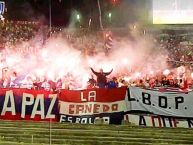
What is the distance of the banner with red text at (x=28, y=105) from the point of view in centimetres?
1163

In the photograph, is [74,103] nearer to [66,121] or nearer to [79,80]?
[66,121]

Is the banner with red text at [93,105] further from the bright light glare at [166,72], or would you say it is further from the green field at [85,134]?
the bright light glare at [166,72]

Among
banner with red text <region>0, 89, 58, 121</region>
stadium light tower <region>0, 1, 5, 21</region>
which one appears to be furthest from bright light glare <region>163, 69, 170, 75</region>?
banner with red text <region>0, 89, 58, 121</region>

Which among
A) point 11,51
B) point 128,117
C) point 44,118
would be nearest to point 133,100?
point 128,117

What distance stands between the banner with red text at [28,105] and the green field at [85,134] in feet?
0.65

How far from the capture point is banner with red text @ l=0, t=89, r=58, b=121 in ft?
38.2

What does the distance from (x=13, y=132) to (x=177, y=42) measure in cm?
2085

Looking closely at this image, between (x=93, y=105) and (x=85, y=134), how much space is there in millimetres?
1127

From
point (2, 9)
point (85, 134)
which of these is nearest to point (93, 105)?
point (85, 134)

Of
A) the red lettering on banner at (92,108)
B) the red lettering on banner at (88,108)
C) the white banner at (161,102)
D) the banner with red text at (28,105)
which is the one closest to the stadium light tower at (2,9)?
the banner with red text at (28,105)

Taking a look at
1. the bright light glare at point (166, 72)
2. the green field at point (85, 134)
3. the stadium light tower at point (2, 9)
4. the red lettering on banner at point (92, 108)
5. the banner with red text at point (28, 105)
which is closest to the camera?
the green field at point (85, 134)

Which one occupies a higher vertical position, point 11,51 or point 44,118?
point 11,51

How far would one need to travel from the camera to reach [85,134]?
34.4ft

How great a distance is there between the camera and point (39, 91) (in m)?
11.7
